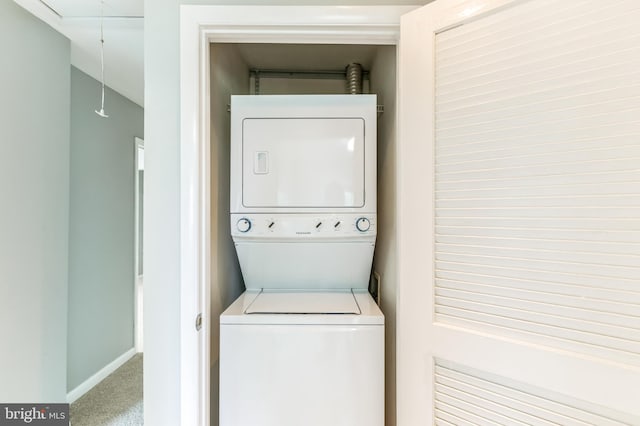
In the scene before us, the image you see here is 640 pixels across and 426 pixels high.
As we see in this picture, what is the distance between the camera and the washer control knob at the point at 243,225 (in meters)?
1.41

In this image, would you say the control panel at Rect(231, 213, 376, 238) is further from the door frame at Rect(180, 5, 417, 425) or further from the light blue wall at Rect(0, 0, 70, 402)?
the light blue wall at Rect(0, 0, 70, 402)

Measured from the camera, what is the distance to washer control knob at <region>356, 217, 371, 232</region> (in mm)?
1419

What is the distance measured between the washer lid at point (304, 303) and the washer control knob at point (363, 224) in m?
0.35

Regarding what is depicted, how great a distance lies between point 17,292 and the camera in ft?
5.58

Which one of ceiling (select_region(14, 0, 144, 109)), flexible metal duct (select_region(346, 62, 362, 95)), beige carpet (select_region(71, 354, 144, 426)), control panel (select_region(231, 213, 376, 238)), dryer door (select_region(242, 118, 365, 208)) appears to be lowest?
beige carpet (select_region(71, 354, 144, 426))

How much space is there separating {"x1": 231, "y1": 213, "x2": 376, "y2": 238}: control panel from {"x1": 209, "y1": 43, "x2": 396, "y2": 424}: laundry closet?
0.39 feet

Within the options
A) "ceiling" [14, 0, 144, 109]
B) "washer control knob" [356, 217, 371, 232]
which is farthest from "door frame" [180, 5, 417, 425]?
"ceiling" [14, 0, 144, 109]

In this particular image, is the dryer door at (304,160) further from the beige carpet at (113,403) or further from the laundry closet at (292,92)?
the beige carpet at (113,403)

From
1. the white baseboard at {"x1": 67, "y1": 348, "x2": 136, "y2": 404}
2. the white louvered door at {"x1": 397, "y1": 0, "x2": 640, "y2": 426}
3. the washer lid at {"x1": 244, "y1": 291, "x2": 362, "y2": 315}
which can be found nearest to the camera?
the white louvered door at {"x1": 397, "y1": 0, "x2": 640, "y2": 426}

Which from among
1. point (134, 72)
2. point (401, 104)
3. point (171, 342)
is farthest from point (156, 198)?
point (134, 72)

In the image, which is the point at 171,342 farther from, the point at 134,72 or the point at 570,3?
the point at 134,72

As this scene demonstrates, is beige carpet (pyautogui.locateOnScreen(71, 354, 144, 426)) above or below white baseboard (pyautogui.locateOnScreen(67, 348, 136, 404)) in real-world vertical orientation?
below

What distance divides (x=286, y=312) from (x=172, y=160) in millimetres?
785

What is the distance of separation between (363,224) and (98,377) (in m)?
2.84
